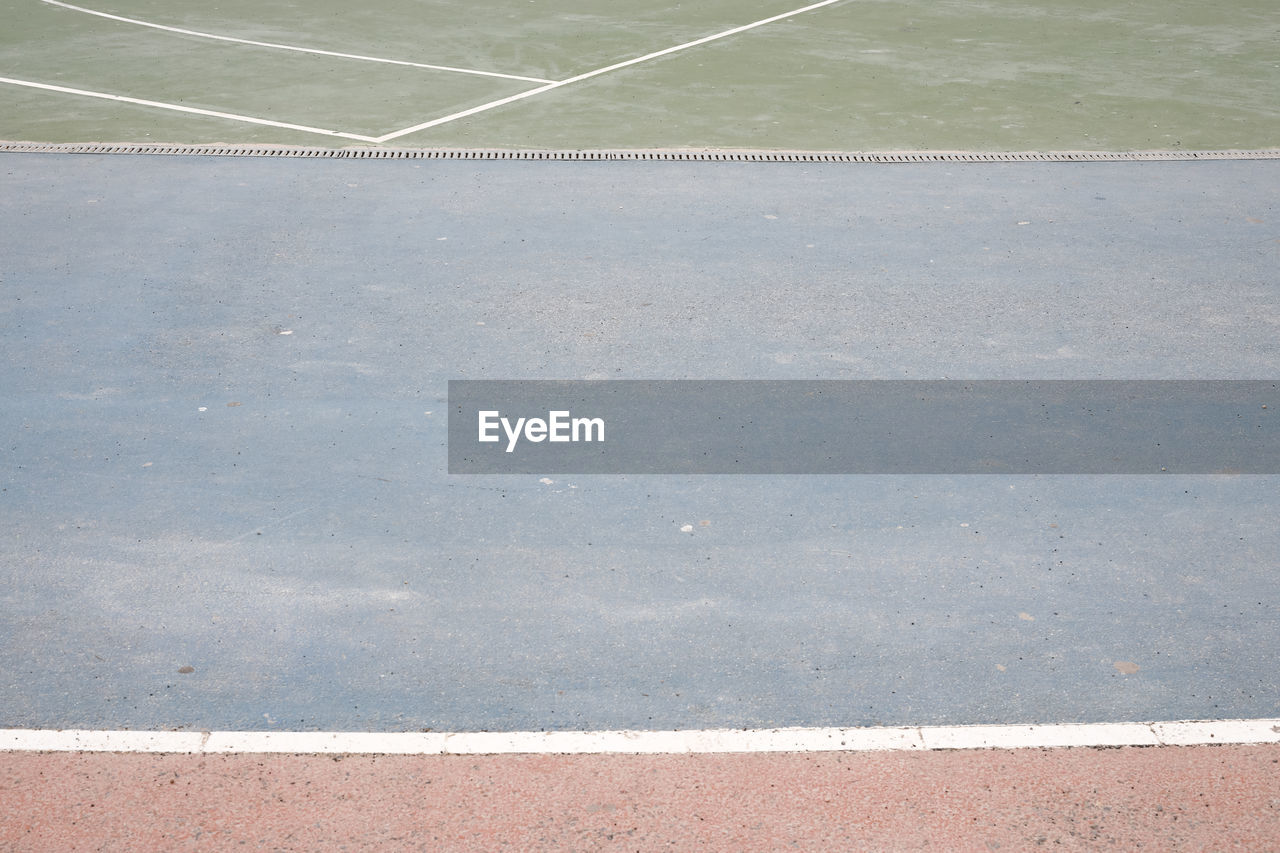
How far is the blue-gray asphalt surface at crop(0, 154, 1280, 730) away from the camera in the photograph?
555cm

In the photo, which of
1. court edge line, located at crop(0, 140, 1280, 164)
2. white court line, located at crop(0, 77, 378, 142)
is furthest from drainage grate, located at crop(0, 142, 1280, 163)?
white court line, located at crop(0, 77, 378, 142)

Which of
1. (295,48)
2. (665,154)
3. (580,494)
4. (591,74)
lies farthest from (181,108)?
(580,494)

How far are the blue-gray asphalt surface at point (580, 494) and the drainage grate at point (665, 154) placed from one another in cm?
138

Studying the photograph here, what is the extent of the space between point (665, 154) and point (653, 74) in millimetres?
3783

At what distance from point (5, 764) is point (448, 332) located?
459 centimetres

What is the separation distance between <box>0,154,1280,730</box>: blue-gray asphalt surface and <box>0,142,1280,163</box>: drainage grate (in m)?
1.38

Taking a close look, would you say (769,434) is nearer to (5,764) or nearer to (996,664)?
(996,664)

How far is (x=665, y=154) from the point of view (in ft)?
42.1

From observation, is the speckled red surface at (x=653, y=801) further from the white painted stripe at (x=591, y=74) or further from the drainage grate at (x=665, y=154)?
the white painted stripe at (x=591, y=74)

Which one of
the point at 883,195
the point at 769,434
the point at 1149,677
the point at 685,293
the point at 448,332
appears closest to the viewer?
the point at 1149,677

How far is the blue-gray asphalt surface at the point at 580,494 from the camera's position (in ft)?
18.2

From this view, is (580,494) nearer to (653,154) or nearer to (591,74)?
(653,154)

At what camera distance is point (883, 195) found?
11.8 metres

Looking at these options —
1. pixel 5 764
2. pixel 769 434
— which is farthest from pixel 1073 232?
pixel 5 764
